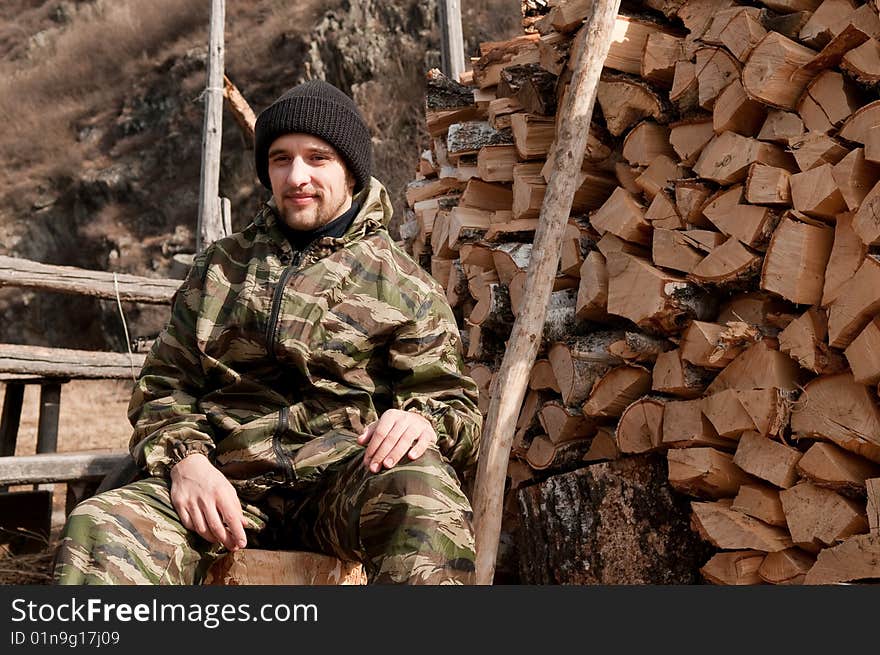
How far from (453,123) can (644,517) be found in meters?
2.10

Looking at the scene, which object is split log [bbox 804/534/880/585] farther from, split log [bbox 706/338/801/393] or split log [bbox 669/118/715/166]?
split log [bbox 669/118/715/166]

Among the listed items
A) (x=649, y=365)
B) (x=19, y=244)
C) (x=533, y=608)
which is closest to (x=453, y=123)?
(x=649, y=365)

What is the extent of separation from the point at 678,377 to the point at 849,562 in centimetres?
71

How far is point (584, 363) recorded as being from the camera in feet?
11.0

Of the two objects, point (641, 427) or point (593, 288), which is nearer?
point (641, 427)

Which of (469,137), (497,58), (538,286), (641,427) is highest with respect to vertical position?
(497,58)

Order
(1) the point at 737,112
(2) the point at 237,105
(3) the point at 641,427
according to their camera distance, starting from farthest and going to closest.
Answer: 1. (2) the point at 237,105
2. (3) the point at 641,427
3. (1) the point at 737,112

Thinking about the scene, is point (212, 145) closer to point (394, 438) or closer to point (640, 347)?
point (640, 347)

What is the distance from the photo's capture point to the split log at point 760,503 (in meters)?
2.87

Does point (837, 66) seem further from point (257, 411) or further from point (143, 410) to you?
point (143, 410)

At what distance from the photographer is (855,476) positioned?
8.90 feet

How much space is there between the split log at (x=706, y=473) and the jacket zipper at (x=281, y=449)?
4.08 feet

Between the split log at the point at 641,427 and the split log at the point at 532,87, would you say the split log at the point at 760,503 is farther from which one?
the split log at the point at 532,87

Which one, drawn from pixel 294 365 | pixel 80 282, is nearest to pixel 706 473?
pixel 294 365
